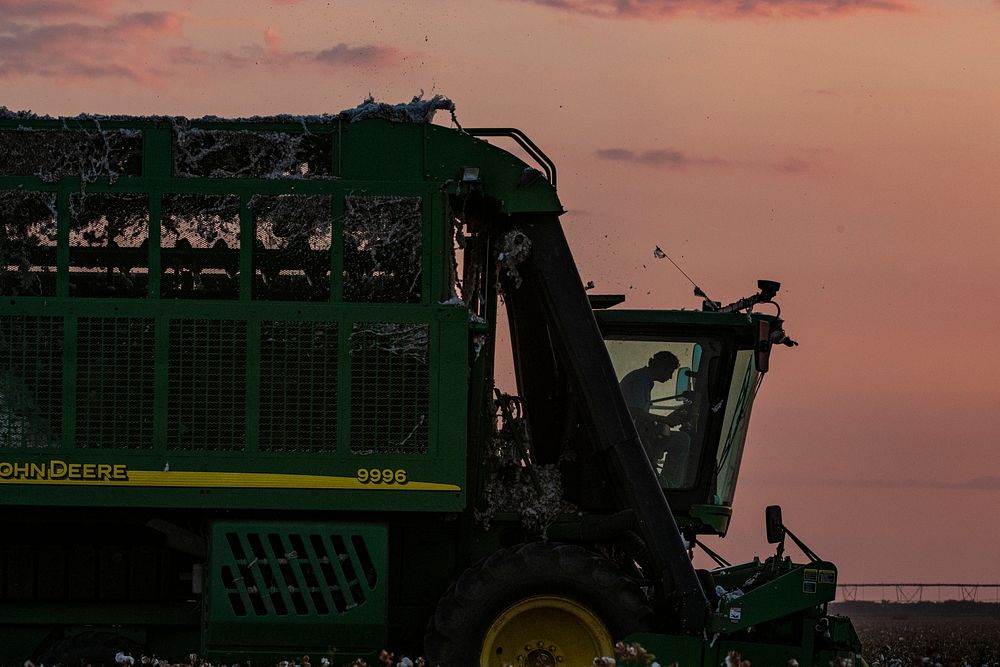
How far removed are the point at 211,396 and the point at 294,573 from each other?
143 cm

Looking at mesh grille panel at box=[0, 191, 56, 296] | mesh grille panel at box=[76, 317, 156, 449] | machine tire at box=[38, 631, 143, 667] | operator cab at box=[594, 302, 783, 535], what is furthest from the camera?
operator cab at box=[594, 302, 783, 535]

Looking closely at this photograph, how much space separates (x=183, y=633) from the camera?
12.7 meters

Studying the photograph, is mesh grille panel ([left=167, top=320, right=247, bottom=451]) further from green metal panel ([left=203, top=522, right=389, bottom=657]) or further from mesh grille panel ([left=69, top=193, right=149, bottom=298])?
green metal panel ([left=203, top=522, right=389, bottom=657])

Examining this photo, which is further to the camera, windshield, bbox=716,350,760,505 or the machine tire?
windshield, bbox=716,350,760,505

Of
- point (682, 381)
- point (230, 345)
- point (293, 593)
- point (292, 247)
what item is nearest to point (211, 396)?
point (230, 345)

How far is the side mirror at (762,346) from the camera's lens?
13398 millimetres

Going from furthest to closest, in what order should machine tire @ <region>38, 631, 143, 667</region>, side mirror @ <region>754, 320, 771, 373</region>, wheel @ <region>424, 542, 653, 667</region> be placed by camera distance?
side mirror @ <region>754, 320, 771, 373</region>, machine tire @ <region>38, 631, 143, 667</region>, wheel @ <region>424, 542, 653, 667</region>

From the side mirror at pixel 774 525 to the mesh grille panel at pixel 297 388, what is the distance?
3510 millimetres

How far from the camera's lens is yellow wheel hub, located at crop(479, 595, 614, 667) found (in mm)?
11938

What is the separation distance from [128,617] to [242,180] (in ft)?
11.5

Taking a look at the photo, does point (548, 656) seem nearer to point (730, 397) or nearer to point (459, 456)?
point (459, 456)

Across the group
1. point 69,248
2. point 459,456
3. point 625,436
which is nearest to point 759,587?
point 625,436

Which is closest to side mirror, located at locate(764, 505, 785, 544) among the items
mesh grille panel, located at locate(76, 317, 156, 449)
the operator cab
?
the operator cab

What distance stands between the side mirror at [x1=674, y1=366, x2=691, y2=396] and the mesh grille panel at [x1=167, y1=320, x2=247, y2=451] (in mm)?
3894
